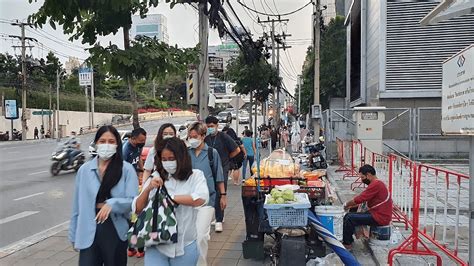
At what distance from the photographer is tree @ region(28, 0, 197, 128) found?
195 inches

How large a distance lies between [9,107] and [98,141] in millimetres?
40411

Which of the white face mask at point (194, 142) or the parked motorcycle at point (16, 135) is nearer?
the white face mask at point (194, 142)

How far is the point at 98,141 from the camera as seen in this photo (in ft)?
12.2

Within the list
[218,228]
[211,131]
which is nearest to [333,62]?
[211,131]

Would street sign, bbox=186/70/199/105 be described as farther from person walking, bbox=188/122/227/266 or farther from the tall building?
person walking, bbox=188/122/227/266

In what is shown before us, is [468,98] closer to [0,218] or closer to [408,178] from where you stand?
[408,178]

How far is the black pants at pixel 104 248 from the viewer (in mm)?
3473

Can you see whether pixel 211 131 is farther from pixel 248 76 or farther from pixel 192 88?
pixel 248 76

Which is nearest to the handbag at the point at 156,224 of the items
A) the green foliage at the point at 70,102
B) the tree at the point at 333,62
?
the tree at the point at 333,62

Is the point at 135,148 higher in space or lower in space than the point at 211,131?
lower

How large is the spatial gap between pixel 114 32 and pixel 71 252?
3027mm

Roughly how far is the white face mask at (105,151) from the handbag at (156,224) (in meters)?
0.62

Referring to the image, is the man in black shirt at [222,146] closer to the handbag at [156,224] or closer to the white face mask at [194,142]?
the white face mask at [194,142]

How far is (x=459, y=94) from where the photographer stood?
354 cm
